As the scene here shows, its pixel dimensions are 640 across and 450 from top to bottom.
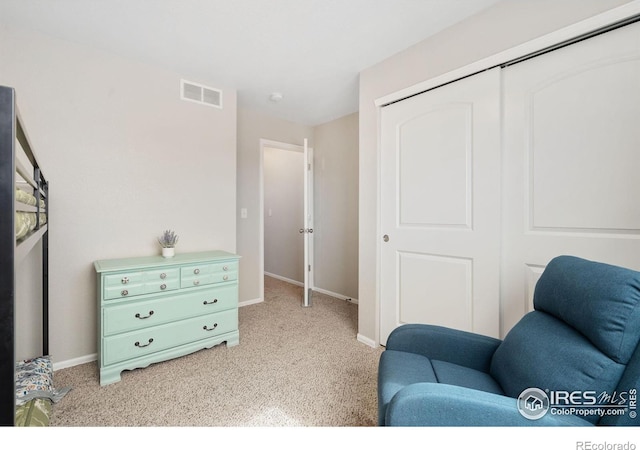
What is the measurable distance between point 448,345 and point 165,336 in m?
1.93

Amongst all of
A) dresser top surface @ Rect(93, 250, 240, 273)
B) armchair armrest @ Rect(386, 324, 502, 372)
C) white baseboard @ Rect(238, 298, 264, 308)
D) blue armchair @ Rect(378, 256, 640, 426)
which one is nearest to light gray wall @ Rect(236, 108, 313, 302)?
white baseboard @ Rect(238, 298, 264, 308)

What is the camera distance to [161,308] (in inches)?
78.0

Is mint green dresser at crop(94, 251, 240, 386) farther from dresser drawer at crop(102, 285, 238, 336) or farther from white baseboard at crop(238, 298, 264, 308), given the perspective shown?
white baseboard at crop(238, 298, 264, 308)

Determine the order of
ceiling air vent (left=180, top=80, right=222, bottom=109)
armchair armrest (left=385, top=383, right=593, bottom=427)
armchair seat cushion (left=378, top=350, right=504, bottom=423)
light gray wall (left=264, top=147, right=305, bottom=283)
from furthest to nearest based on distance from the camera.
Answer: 1. light gray wall (left=264, top=147, right=305, bottom=283)
2. ceiling air vent (left=180, top=80, right=222, bottom=109)
3. armchair seat cushion (left=378, top=350, right=504, bottom=423)
4. armchair armrest (left=385, top=383, right=593, bottom=427)

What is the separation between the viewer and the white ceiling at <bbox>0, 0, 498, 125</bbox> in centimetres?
165

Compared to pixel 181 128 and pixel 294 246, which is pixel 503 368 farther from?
pixel 294 246

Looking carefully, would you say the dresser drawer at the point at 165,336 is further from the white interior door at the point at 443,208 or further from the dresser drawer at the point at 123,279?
the white interior door at the point at 443,208

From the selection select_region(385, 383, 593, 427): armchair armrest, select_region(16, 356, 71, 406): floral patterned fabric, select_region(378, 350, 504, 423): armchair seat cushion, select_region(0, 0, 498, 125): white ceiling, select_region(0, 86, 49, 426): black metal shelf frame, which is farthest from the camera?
select_region(0, 0, 498, 125): white ceiling

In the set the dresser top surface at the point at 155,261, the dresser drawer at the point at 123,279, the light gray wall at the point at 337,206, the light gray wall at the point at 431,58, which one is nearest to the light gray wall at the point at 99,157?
the dresser top surface at the point at 155,261

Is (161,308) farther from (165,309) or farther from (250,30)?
(250,30)

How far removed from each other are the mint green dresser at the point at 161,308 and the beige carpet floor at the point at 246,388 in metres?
0.12

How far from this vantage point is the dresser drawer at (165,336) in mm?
1800

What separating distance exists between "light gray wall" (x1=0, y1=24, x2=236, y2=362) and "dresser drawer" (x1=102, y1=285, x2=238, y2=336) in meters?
0.48

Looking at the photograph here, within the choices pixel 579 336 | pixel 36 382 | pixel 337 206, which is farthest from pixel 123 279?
pixel 337 206
